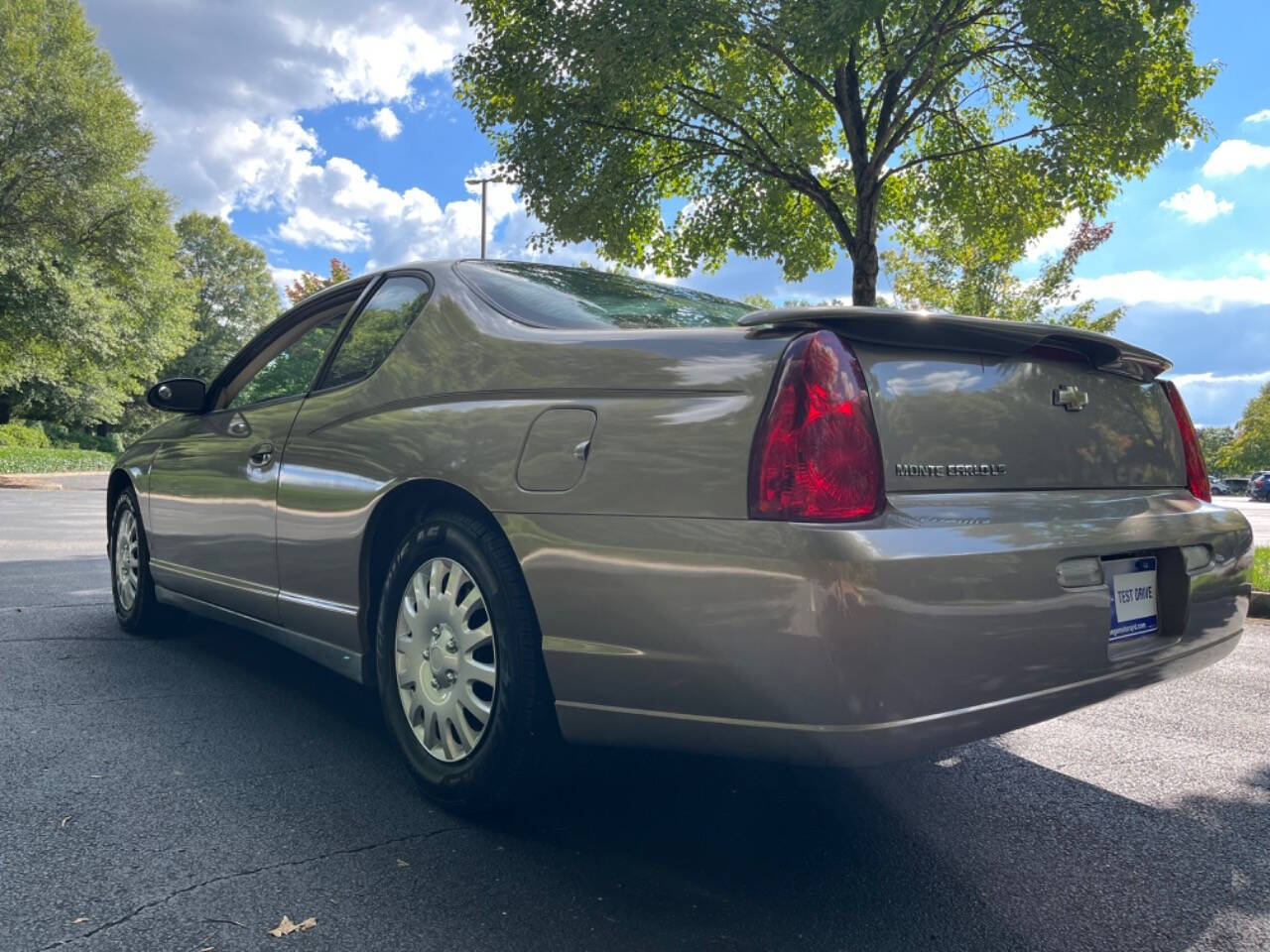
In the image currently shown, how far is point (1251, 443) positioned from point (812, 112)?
78103 mm

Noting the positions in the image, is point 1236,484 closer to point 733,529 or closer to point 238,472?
point 238,472

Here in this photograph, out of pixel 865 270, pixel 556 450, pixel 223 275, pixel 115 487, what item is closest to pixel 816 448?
pixel 556 450

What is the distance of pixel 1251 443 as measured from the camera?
246 feet

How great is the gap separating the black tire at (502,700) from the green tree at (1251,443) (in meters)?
81.8

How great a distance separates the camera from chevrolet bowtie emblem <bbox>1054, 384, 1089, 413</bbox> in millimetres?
2529

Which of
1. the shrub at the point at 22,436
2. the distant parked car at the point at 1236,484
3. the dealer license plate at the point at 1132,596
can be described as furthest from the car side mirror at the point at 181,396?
the distant parked car at the point at 1236,484

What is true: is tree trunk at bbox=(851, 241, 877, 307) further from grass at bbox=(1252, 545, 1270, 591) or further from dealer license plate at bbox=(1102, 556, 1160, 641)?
dealer license plate at bbox=(1102, 556, 1160, 641)

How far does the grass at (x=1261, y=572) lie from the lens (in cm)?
705

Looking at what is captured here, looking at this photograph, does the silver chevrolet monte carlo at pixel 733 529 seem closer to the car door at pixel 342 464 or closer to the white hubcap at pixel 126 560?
the car door at pixel 342 464

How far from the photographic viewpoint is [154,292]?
97.2 ft

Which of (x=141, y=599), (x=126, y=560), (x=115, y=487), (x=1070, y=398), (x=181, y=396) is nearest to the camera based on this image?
(x=1070, y=398)

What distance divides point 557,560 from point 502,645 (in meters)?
0.30

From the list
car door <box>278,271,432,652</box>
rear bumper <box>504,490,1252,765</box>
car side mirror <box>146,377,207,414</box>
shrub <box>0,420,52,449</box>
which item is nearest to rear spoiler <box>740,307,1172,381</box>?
rear bumper <box>504,490,1252,765</box>

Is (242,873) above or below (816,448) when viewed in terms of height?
below
